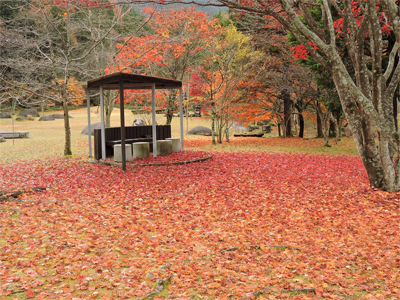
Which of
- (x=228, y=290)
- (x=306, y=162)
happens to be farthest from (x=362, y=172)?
(x=228, y=290)

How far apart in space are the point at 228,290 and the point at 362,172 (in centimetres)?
720

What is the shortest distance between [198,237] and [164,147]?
6.95 meters

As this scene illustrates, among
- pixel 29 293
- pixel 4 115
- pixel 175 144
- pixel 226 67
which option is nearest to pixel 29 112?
pixel 4 115

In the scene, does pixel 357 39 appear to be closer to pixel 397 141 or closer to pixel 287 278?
pixel 397 141

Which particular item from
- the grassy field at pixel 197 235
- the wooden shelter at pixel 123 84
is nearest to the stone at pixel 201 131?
the wooden shelter at pixel 123 84

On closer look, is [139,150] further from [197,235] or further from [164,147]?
[197,235]

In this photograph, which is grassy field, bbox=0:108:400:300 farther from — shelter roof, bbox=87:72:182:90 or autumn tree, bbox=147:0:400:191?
shelter roof, bbox=87:72:182:90

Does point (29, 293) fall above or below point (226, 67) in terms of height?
below

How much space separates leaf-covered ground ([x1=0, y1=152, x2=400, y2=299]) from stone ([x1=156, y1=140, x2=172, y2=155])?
2.64m

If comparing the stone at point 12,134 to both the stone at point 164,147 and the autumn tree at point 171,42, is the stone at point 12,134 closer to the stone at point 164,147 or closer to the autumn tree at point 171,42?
the autumn tree at point 171,42

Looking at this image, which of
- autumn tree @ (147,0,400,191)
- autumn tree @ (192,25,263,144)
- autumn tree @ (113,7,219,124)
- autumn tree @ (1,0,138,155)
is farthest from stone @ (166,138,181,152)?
autumn tree @ (147,0,400,191)

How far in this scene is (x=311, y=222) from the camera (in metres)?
5.62

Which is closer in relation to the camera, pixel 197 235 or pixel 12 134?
pixel 197 235

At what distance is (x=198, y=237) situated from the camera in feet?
16.5
